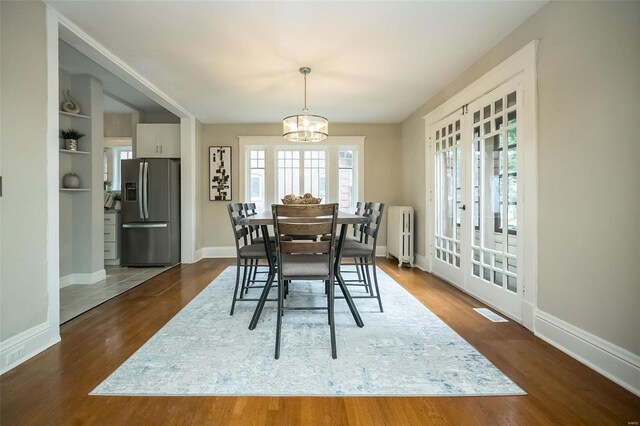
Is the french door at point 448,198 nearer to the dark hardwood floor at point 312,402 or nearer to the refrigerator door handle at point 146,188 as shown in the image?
the dark hardwood floor at point 312,402

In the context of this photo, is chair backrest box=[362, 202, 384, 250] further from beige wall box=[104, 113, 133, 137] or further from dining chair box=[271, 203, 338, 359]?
beige wall box=[104, 113, 133, 137]

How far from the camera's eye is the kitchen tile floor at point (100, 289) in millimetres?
2764

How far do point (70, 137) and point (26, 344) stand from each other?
2635mm

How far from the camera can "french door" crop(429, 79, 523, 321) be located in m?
2.53

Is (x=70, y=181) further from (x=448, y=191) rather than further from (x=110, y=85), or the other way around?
(x=448, y=191)

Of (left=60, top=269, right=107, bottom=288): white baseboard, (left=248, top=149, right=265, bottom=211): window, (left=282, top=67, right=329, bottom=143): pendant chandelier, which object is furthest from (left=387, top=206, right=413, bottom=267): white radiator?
(left=60, top=269, right=107, bottom=288): white baseboard

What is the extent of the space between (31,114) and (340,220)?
2193mm

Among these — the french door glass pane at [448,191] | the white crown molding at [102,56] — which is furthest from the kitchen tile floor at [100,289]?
the french door glass pane at [448,191]

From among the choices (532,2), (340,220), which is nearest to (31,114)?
(340,220)

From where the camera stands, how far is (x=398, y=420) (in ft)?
4.32

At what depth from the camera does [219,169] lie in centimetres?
542

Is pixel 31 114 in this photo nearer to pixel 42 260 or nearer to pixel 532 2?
pixel 42 260

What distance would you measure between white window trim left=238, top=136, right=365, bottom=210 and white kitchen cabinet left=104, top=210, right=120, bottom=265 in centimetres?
199

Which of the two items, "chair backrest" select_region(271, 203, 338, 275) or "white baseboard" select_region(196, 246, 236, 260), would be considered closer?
"chair backrest" select_region(271, 203, 338, 275)
